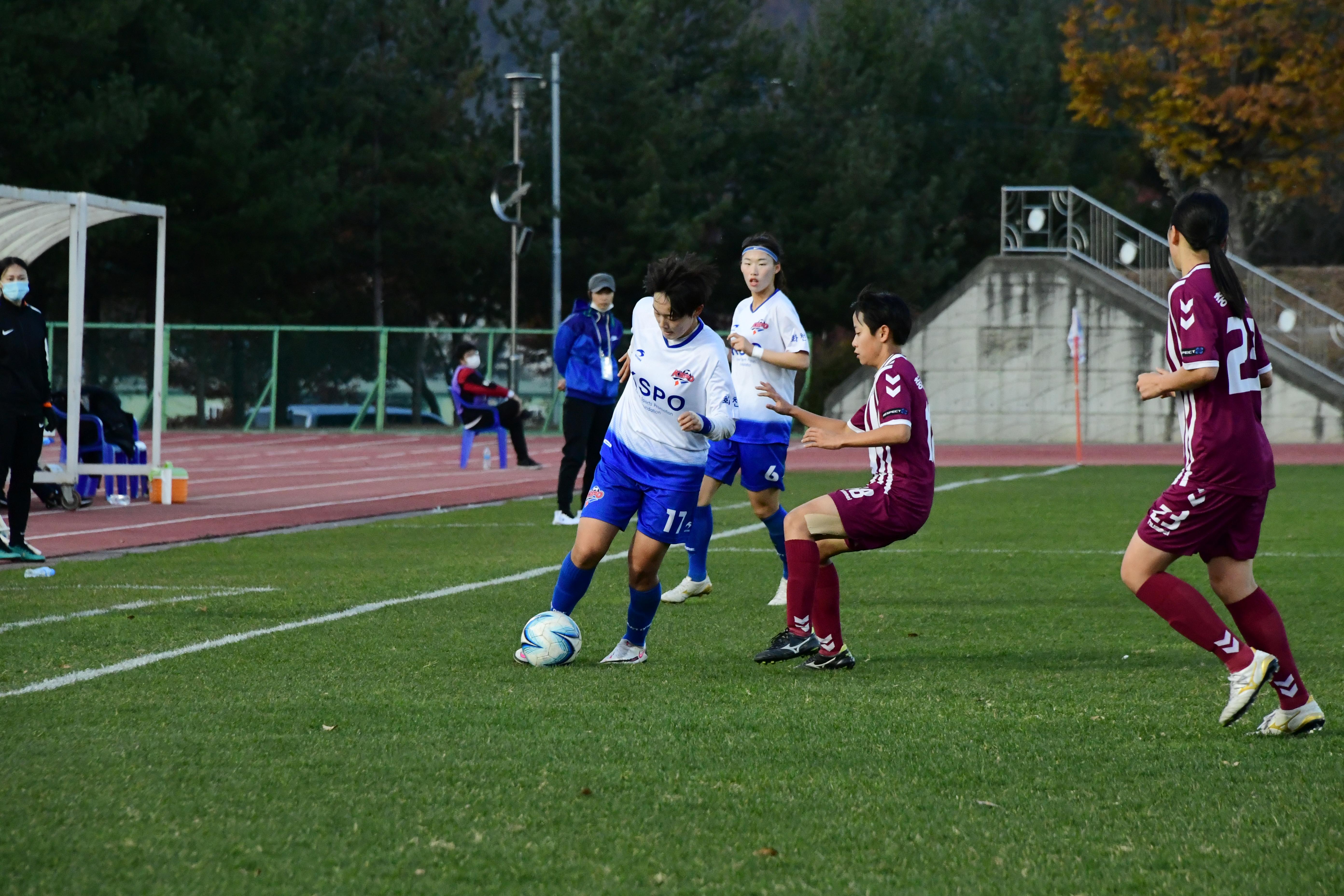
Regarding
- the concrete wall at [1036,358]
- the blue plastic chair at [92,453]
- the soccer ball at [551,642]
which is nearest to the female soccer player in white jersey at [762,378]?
the soccer ball at [551,642]

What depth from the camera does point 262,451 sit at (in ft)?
91.5

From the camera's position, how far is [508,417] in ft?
76.4

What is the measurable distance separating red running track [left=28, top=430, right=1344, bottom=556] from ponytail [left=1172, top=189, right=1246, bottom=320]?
8.48m

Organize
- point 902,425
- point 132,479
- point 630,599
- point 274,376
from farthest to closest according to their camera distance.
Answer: point 274,376
point 132,479
point 630,599
point 902,425

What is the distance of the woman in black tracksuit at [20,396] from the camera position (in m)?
10.6

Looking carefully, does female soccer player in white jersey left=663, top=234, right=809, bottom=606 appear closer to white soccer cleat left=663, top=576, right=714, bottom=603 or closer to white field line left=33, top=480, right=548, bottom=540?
white soccer cleat left=663, top=576, right=714, bottom=603

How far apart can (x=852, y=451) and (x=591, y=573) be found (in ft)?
69.2

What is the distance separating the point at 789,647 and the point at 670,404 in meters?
1.14

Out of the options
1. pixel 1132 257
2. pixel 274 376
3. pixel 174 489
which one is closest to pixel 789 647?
pixel 174 489

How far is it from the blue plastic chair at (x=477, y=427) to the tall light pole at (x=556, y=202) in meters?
16.5

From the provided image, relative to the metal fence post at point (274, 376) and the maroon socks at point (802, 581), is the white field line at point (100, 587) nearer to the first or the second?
the maroon socks at point (802, 581)

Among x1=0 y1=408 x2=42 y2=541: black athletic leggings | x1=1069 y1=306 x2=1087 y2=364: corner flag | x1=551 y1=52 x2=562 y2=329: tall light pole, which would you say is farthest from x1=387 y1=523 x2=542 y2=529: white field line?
x1=551 y1=52 x2=562 y2=329: tall light pole

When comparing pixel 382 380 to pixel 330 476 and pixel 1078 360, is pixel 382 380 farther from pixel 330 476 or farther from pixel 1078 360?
pixel 1078 360

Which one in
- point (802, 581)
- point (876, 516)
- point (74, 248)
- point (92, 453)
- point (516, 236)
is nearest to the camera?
point (876, 516)
